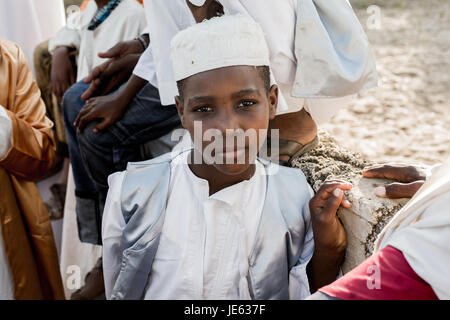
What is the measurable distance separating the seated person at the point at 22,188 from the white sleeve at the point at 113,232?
0.94 meters

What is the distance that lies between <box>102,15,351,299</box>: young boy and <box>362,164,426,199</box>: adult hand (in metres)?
0.14

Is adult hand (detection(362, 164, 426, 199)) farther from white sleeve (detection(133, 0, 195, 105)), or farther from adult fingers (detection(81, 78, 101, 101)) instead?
adult fingers (detection(81, 78, 101, 101))

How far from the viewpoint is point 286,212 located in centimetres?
172

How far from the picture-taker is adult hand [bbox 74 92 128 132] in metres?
2.39

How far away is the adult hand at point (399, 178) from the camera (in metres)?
1.62

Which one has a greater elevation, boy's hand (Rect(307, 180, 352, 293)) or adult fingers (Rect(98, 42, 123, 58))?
adult fingers (Rect(98, 42, 123, 58))

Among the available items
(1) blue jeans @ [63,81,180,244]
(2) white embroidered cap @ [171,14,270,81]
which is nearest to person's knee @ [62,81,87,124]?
(1) blue jeans @ [63,81,180,244]

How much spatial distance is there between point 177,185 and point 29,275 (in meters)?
1.36

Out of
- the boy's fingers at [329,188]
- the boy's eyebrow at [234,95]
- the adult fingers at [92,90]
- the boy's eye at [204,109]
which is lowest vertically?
the boy's fingers at [329,188]

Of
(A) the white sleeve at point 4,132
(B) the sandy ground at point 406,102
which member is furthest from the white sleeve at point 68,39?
(B) the sandy ground at point 406,102

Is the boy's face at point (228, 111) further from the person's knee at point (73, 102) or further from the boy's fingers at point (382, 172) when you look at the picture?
the person's knee at point (73, 102)

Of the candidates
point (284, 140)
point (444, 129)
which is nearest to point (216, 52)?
point (284, 140)

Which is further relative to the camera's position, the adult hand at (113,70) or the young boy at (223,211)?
the adult hand at (113,70)

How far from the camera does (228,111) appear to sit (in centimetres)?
164
